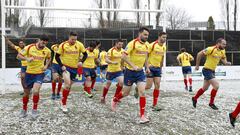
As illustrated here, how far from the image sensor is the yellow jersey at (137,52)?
32.1 ft

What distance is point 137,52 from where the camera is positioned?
32.4 feet

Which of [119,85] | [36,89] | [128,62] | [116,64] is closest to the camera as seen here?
[128,62]

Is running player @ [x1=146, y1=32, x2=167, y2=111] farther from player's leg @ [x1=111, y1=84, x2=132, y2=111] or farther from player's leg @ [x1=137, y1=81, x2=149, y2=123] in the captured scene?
player's leg @ [x1=137, y1=81, x2=149, y2=123]

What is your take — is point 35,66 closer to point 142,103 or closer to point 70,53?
point 70,53

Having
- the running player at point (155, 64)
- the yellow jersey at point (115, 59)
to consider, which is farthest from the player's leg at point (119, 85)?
the running player at point (155, 64)

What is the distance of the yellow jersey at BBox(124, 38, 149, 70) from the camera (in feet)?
32.1

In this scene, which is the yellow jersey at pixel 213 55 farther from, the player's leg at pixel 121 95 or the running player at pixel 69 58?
the running player at pixel 69 58

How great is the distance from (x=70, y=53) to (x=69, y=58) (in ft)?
0.53

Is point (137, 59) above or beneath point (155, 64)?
above

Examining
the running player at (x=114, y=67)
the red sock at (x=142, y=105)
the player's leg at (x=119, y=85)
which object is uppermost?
the running player at (x=114, y=67)

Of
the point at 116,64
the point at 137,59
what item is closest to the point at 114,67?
the point at 116,64

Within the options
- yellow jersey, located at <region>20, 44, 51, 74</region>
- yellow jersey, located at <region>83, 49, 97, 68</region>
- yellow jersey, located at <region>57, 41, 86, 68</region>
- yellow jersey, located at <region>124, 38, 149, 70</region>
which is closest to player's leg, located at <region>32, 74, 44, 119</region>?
yellow jersey, located at <region>20, 44, 51, 74</region>

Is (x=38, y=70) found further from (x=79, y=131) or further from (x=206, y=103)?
(x=206, y=103)

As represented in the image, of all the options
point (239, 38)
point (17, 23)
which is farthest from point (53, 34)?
point (239, 38)
